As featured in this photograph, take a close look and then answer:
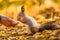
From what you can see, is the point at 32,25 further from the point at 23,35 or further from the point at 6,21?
the point at 6,21

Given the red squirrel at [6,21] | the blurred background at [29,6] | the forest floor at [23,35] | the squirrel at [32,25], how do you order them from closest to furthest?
1. the forest floor at [23,35]
2. the squirrel at [32,25]
3. the red squirrel at [6,21]
4. the blurred background at [29,6]

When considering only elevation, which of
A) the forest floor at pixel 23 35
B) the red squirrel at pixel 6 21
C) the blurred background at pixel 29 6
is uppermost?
the blurred background at pixel 29 6

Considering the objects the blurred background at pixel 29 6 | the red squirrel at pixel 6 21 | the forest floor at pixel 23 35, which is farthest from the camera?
the blurred background at pixel 29 6

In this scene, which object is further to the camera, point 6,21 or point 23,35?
point 6,21

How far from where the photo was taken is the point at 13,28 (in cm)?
527

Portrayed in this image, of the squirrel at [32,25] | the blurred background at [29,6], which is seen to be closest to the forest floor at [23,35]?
the squirrel at [32,25]

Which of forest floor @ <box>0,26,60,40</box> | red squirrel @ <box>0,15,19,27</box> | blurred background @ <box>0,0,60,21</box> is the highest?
blurred background @ <box>0,0,60,21</box>

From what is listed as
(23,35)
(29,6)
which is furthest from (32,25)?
(29,6)

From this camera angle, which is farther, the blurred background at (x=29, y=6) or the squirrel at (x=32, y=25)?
the blurred background at (x=29, y=6)

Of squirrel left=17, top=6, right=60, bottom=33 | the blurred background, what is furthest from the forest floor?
the blurred background

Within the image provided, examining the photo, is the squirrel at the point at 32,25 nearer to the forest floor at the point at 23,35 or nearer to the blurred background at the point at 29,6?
the forest floor at the point at 23,35

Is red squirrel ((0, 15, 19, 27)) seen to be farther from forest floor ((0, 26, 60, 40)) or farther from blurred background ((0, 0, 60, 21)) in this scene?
blurred background ((0, 0, 60, 21))

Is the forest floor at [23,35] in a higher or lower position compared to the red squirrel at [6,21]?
lower

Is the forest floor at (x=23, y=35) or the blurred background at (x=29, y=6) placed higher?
A: the blurred background at (x=29, y=6)
